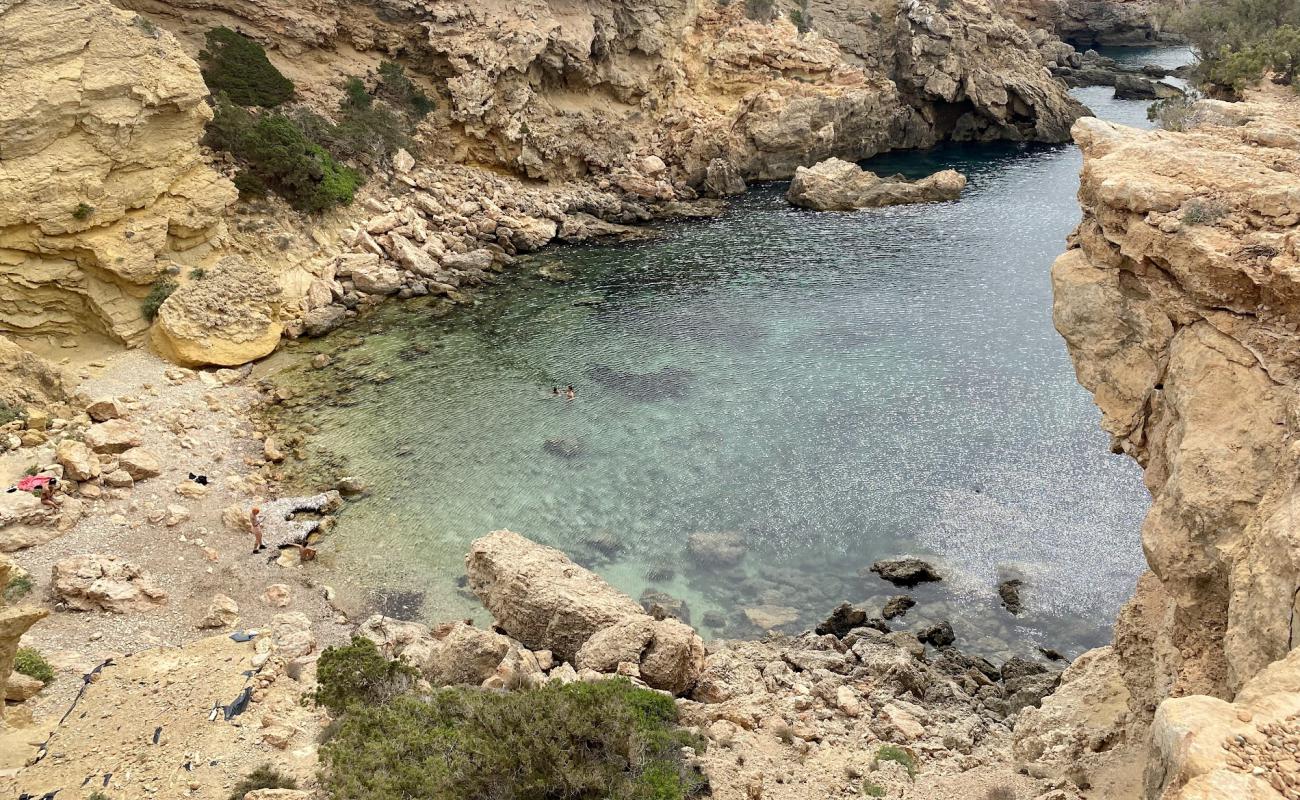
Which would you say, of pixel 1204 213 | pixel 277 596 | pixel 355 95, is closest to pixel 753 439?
pixel 277 596

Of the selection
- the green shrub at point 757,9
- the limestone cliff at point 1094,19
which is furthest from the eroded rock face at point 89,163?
the limestone cliff at point 1094,19

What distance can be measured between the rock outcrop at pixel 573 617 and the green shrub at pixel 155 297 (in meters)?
20.0

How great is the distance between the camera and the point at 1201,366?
1040cm

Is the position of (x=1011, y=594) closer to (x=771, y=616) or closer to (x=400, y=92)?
(x=771, y=616)

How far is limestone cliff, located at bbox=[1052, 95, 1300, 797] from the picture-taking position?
8.62 meters

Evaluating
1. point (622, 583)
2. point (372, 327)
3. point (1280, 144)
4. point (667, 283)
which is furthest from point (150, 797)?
point (667, 283)

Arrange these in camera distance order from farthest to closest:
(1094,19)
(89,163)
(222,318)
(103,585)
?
1. (1094,19)
2. (222,318)
3. (89,163)
4. (103,585)

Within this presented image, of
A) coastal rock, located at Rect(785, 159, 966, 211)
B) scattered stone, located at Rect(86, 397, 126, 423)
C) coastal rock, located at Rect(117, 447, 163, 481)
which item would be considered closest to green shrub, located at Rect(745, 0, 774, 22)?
coastal rock, located at Rect(785, 159, 966, 211)

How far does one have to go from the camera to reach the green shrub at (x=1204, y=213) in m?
10.5

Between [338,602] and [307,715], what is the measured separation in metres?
7.19

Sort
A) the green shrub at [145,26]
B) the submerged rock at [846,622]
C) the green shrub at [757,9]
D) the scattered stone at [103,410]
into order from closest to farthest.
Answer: the submerged rock at [846,622] → the scattered stone at [103,410] → the green shrub at [145,26] → the green shrub at [757,9]

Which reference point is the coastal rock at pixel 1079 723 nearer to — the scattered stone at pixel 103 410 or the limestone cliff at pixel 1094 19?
the scattered stone at pixel 103 410

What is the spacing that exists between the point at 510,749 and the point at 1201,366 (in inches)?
426

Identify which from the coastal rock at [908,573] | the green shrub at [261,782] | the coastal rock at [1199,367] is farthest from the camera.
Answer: the coastal rock at [908,573]
